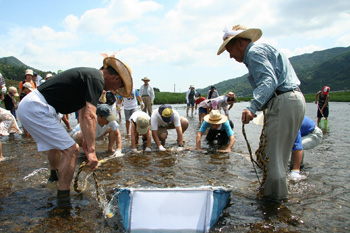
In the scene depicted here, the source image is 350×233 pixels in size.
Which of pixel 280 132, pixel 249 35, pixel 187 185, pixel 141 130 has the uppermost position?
pixel 249 35

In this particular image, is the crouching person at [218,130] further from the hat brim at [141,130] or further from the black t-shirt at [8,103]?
the black t-shirt at [8,103]

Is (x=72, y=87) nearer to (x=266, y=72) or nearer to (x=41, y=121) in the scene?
(x=41, y=121)

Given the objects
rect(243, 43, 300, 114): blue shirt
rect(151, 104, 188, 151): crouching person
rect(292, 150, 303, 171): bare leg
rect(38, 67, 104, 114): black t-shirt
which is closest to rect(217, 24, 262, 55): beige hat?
rect(243, 43, 300, 114): blue shirt

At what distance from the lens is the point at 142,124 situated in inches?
238

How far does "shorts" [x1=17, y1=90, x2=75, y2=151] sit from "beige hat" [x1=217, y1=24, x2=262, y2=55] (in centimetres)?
220

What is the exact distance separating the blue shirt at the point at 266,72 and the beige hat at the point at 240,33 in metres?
0.13

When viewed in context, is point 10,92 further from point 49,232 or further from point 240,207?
point 240,207

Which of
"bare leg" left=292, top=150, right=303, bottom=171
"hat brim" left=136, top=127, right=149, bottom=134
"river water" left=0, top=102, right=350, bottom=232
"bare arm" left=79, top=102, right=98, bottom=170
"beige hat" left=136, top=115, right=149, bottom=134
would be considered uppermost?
"bare arm" left=79, top=102, right=98, bottom=170

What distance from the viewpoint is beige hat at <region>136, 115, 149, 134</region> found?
6.03 meters

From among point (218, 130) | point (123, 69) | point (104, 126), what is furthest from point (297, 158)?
point (104, 126)

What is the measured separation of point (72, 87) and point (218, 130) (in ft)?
15.6

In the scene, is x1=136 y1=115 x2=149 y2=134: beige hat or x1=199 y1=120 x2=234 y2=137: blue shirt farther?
x1=199 y1=120 x2=234 y2=137: blue shirt

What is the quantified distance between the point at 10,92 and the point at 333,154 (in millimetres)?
10353

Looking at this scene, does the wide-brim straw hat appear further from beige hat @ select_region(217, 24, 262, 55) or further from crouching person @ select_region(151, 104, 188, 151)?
crouching person @ select_region(151, 104, 188, 151)
